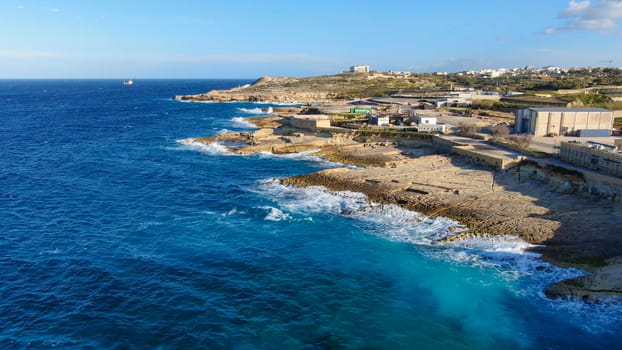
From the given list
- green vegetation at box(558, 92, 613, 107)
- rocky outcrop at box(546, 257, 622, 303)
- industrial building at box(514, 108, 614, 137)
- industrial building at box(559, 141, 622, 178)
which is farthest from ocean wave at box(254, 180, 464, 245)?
green vegetation at box(558, 92, 613, 107)

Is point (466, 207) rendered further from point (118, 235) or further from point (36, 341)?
point (36, 341)

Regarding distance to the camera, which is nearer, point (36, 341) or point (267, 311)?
point (36, 341)

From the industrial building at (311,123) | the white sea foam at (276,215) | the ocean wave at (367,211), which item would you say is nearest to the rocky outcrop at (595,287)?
the ocean wave at (367,211)

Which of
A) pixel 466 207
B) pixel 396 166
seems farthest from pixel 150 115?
pixel 466 207

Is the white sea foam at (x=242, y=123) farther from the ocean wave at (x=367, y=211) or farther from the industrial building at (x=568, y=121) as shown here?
the industrial building at (x=568, y=121)

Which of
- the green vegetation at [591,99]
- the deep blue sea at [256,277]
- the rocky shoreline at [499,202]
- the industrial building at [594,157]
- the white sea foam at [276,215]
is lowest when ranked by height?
the deep blue sea at [256,277]

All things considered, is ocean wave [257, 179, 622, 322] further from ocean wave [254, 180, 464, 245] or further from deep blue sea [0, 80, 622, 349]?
deep blue sea [0, 80, 622, 349]
